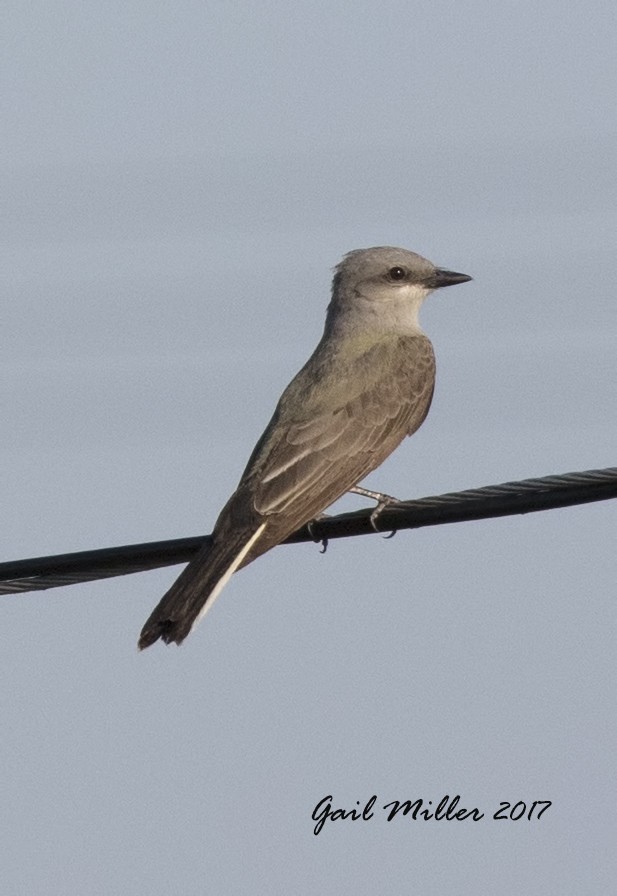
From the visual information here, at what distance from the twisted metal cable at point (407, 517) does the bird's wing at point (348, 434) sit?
3.47 ft

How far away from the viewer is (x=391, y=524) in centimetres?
655

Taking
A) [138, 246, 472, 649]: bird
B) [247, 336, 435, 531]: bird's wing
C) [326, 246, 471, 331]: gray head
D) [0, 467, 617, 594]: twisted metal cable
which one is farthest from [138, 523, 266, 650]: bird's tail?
[326, 246, 471, 331]: gray head

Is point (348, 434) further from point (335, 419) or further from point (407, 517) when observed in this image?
point (407, 517)

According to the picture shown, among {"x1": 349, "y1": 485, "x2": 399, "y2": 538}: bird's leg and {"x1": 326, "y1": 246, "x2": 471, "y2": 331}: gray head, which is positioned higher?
{"x1": 326, "y1": 246, "x2": 471, "y2": 331}: gray head

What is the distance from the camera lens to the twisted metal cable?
553 centimetres

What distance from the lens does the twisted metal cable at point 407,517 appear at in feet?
18.1

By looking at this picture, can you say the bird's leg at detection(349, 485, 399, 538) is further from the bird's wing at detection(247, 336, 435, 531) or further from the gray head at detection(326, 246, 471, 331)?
the gray head at detection(326, 246, 471, 331)

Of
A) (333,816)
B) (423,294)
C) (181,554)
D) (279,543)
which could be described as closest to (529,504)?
(181,554)

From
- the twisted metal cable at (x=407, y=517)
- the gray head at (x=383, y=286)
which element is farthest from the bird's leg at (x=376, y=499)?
the gray head at (x=383, y=286)

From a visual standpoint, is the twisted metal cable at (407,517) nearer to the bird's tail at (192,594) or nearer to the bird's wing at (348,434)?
the bird's tail at (192,594)

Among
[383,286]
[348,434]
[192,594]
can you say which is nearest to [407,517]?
[192,594]

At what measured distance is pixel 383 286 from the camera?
10461mm

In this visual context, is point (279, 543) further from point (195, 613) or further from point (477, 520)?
point (477, 520)

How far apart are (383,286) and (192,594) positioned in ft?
12.7
